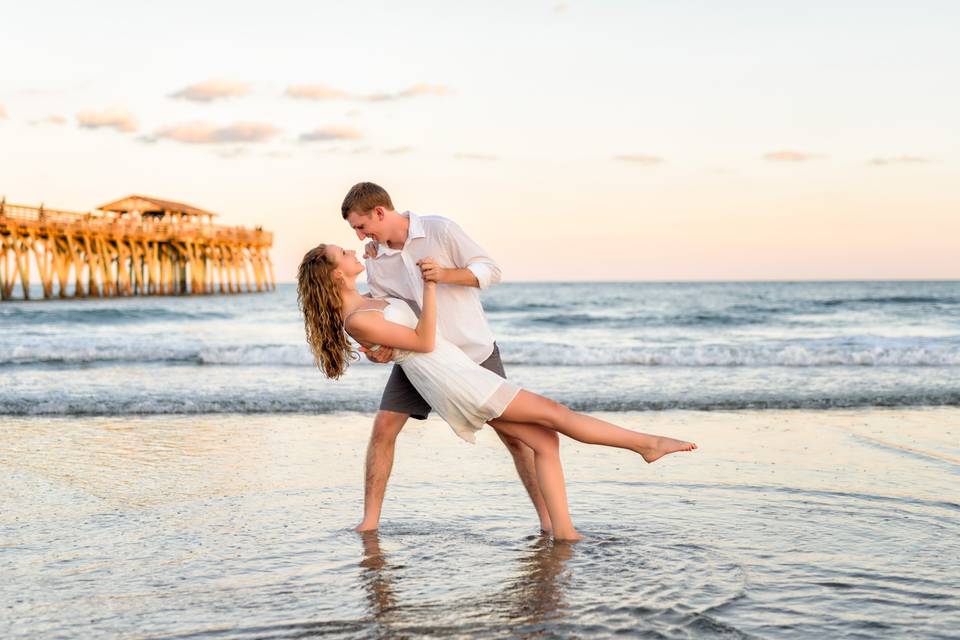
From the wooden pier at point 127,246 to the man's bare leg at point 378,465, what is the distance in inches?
1338

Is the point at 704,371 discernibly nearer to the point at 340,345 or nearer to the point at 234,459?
the point at 234,459

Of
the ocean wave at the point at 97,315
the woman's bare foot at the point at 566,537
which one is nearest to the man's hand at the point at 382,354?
the woman's bare foot at the point at 566,537

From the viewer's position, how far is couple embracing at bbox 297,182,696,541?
420 centimetres

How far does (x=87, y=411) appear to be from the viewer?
952 cm

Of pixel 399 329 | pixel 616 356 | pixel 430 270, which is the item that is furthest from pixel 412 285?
pixel 616 356

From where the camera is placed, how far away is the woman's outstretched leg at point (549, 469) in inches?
175

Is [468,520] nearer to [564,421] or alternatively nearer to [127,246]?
[564,421]

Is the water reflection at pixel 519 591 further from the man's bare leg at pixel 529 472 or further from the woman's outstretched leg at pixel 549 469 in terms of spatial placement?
the man's bare leg at pixel 529 472

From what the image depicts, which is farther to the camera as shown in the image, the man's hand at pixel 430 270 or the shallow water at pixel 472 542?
the man's hand at pixel 430 270

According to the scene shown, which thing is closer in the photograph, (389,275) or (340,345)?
(340,345)

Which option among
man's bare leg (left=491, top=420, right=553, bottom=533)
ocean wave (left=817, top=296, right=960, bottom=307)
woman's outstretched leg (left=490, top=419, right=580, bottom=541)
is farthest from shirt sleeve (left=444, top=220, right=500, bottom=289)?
ocean wave (left=817, top=296, right=960, bottom=307)

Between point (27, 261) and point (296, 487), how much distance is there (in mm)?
35979

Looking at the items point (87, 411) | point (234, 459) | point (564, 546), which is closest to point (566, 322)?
point (87, 411)

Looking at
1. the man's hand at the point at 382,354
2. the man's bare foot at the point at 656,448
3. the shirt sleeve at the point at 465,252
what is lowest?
the man's bare foot at the point at 656,448
